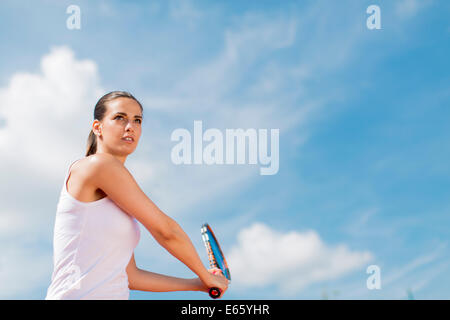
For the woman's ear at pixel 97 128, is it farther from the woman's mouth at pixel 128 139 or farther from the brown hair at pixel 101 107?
the woman's mouth at pixel 128 139

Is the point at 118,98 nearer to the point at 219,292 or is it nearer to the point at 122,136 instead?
the point at 122,136

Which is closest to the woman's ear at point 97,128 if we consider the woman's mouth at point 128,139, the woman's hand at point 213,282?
the woman's mouth at point 128,139

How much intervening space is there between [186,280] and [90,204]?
4.25 ft

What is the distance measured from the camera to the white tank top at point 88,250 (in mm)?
3678

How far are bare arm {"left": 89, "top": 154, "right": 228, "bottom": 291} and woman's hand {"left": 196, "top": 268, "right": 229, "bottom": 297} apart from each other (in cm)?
28

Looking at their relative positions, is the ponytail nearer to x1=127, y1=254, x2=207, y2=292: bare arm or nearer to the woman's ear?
the woman's ear

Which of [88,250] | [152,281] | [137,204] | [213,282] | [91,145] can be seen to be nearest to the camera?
[88,250]

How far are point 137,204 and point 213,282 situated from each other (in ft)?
3.41

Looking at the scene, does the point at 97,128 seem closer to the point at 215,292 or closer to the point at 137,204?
the point at 137,204

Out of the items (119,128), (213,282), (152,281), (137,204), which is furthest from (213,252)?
(119,128)

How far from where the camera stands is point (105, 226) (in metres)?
3.76

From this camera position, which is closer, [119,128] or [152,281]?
[119,128]
